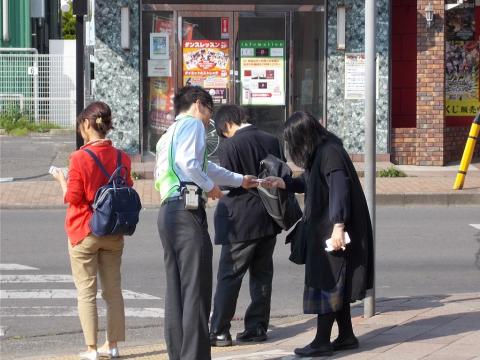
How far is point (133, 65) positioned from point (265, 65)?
93.3 inches

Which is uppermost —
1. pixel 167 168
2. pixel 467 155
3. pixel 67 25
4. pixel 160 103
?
pixel 67 25

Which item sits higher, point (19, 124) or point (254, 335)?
point (19, 124)

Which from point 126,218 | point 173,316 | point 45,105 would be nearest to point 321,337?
point 173,316

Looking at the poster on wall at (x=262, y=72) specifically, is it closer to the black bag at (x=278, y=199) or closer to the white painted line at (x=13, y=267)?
the white painted line at (x=13, y=267)

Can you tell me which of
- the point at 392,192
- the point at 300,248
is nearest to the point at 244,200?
the point at 300,248

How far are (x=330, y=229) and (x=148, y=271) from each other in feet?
14.0

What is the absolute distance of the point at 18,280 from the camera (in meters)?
10.5

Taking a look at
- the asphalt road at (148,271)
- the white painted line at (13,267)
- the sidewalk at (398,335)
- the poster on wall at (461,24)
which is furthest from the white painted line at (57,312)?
the poster on wall at (461,24)

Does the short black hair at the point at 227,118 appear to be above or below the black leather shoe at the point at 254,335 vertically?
above

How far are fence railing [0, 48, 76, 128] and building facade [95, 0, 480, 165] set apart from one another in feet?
30.0

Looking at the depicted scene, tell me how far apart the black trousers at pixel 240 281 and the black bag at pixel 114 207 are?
39.7 inches

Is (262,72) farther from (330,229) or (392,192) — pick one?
(330,229)

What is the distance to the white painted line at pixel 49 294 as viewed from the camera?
9797 millimetres

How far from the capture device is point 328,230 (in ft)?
23.2
